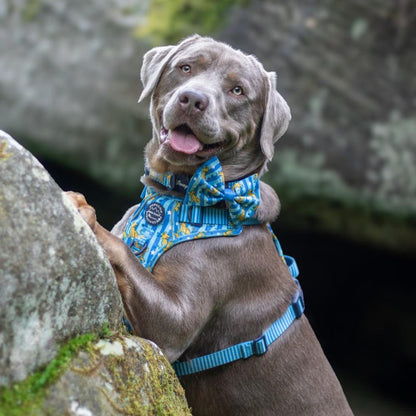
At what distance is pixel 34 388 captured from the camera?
209cm

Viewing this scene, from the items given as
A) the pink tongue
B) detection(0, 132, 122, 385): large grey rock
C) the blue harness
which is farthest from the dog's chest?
detection(0, 132, 122, 385): large grey rock

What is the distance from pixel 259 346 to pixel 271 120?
3.82 ft

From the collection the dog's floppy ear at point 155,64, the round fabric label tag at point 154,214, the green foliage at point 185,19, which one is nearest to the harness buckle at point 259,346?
the round fabric label tag at point 154,214

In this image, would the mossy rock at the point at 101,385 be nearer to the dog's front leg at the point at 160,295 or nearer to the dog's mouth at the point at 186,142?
the dog's front leg at the point at 160,295

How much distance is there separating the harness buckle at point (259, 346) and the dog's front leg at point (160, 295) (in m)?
0.30

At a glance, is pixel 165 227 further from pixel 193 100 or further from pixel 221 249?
pixel 193 100

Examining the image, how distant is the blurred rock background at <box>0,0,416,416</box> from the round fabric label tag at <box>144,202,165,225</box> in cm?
405

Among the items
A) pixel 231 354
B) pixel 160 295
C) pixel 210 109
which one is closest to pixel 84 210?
pixel 160 295

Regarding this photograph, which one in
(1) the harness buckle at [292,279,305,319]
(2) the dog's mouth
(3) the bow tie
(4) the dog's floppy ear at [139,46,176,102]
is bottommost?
(1) the harness buckle at [292,279,305,319]

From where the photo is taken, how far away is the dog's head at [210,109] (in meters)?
3.32

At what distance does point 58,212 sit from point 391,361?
7239 millimetres

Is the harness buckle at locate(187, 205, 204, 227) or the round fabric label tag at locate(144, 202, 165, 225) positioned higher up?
the harness buckle at locate(187, 205, 204, 227)

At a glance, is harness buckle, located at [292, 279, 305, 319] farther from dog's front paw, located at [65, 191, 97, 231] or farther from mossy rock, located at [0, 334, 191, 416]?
dog's front paw, located at [65, 191, 97, 231]

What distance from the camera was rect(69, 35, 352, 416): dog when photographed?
3156 mm
